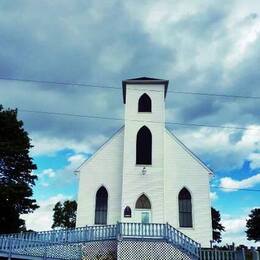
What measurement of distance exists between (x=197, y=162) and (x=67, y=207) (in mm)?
33597

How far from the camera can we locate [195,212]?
22641 mm

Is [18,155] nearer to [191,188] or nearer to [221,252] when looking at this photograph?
[191,188]

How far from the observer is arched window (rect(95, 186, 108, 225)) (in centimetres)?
2298

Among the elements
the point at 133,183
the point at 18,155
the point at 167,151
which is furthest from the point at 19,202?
the point at 167,151

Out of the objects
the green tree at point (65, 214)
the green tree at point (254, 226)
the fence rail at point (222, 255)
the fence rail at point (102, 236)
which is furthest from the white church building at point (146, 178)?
the green tree at point (254, 226)

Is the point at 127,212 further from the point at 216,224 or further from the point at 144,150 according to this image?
the point at 216,224

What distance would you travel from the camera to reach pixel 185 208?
2288cm

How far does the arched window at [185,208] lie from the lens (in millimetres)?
22547

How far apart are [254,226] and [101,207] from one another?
43.3m

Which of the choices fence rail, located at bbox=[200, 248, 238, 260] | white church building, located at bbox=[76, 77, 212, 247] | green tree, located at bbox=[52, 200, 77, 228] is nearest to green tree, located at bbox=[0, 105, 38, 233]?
white church building, located at bbox=[76, 77, 212, 247]

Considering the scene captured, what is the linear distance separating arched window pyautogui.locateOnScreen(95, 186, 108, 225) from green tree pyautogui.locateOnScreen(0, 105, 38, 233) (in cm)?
607

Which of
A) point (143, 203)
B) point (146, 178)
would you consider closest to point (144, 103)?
point (146, 178)

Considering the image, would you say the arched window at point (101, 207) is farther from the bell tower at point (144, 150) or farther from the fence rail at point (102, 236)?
the fence rail at point (102, 236)

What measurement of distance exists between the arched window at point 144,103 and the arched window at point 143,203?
593cm
